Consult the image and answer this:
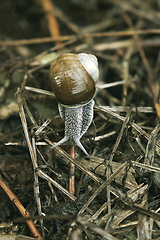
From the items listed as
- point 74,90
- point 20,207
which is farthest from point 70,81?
point 20,207

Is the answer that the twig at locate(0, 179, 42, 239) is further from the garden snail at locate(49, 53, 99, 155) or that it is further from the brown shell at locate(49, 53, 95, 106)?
the brown shell at locate(49, 53, 95, 106)

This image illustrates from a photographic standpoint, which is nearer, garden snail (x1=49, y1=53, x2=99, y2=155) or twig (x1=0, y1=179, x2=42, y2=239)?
twig (x1=0, y1=179, x2=42, y2=239)

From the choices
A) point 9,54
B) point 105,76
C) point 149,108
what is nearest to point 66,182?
point 149,108

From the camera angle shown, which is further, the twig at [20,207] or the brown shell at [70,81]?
the brown shell at [70,81]

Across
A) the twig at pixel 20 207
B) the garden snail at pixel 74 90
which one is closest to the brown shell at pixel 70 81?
the garden snail at pixel 74 90

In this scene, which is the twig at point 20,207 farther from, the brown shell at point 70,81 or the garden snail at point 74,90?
the brown shell at point 70,81

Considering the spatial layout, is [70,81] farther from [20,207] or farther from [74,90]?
[20,207]

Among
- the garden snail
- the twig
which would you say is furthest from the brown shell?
the twig
